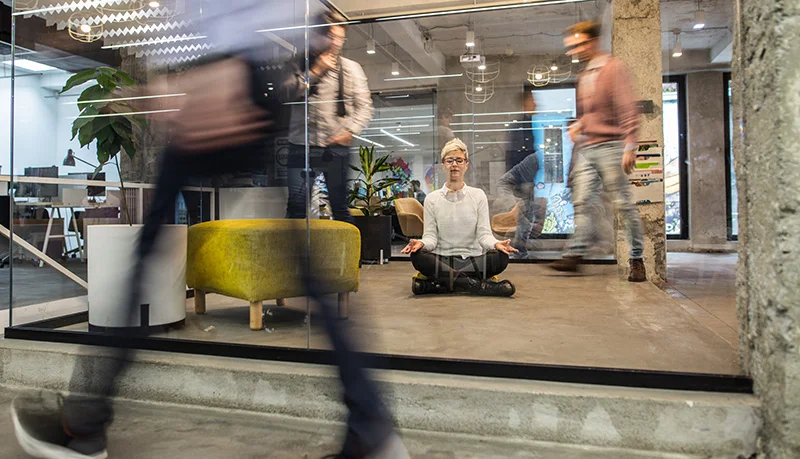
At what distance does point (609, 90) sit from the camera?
2.56m

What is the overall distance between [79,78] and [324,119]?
57.7 inches

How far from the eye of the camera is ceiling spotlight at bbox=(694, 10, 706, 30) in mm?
2217

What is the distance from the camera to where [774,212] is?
1418 millimetres

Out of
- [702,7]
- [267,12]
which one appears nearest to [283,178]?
[267,12]

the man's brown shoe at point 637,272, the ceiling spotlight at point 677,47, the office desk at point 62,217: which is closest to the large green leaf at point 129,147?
the office desk at point 62,217

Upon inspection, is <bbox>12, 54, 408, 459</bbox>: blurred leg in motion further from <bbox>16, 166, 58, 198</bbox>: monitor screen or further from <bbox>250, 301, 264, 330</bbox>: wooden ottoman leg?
<bbox>16, 166, 58, 198</bbox>: monitor screen

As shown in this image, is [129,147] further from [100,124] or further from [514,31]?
[514,31]

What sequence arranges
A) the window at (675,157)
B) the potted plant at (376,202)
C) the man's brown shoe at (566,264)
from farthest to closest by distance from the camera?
1. the potted plant at (376,202)
2. the man's brown shoe at (566,264)
3. the window at (675,157)

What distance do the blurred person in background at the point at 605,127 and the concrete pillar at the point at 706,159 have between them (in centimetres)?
34

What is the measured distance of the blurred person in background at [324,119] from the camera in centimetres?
165

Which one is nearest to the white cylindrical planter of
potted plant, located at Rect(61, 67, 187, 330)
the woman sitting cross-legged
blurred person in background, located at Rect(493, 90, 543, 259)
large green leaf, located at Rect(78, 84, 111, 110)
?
potted plant, located at Rect(61, 67, 187, 330)

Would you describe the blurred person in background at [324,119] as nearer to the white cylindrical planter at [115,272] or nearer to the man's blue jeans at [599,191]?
the white cylindrical planter at [115,272]

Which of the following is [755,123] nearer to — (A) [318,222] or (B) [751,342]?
(B) [751,342]

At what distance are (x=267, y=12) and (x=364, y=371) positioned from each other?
1.13 m
